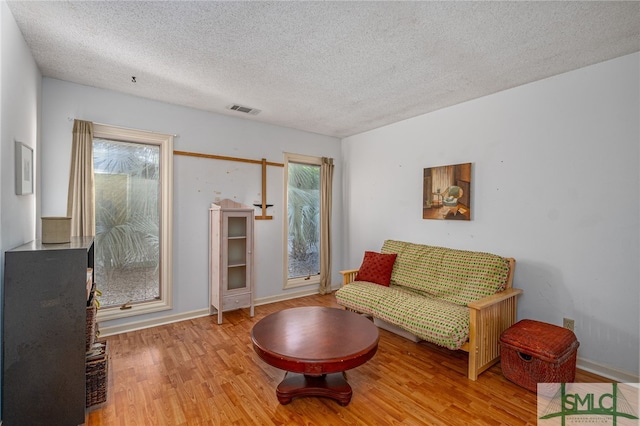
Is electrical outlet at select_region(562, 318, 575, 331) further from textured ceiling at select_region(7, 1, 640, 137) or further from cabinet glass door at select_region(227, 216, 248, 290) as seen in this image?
cabinet glass door at select_region(227, 216, 248, 290)

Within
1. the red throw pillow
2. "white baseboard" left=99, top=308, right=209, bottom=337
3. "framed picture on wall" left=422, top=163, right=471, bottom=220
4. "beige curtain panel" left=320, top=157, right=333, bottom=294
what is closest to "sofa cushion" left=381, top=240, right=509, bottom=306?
the red throw pillow

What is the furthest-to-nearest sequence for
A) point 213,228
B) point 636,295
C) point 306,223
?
point 306,223
point 213,228
point 636,295

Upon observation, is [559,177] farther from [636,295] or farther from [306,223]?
[306,223]

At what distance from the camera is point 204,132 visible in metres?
3.73

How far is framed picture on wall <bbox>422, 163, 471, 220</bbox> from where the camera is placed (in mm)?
3309

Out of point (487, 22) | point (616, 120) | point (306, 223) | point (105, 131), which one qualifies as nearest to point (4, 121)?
point (105, 131)

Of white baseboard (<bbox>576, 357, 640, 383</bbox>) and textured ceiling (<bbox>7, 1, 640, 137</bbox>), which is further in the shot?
white baseboard (<bbox>576, 357, 640, 383</bbox>)

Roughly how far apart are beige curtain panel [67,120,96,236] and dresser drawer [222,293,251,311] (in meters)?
1.52

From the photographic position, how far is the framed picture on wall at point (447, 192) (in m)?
3.31

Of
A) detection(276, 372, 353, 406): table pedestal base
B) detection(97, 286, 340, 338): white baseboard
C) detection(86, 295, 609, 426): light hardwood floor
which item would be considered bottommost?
detection(86, 295, 609, 426): light hardwood floor

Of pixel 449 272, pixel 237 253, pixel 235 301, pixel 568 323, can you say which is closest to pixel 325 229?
pixel 237 253

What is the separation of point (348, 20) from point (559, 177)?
229 cm

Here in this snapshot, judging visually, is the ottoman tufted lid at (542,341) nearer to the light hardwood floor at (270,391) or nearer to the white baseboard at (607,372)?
the light hardwood floor at (270,391)

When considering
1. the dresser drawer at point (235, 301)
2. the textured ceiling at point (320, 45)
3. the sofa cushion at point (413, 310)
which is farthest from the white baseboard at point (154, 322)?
the textured ceiling at point (320, 45)
